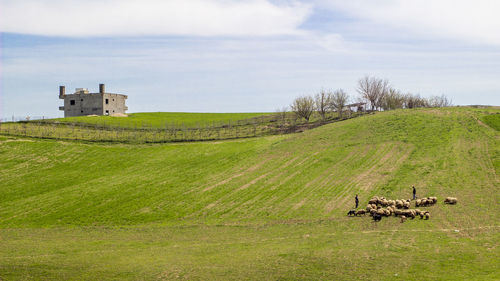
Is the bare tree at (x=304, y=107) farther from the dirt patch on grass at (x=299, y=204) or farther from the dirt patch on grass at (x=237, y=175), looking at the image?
the dirt patch on grass at (x=299, y=204)

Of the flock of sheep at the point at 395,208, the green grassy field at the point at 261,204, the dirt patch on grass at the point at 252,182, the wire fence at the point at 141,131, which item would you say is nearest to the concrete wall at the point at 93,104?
the wire fence at the point at 141,131


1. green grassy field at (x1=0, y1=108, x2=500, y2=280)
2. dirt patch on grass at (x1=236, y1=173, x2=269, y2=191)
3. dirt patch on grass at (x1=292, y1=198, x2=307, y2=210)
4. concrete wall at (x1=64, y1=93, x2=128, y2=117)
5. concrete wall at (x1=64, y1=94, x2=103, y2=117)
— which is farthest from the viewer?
concrete wall at (x1=64, y1=94, x2=103, y2=117)

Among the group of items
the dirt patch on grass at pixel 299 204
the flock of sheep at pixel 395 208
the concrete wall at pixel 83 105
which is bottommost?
the dirt patch on grass at pixel 299 204

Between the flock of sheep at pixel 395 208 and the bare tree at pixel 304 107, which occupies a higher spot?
the bare tree at pixel 304 107

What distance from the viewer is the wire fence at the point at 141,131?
9244cm

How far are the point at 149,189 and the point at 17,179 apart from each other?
23070mm

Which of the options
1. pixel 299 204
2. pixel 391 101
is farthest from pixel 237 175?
pixel 391 101

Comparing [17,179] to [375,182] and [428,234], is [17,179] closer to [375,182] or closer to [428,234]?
[375,182]

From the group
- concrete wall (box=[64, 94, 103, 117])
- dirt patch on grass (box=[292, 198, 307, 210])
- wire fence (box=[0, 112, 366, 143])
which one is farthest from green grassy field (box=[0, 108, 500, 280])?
concrete wall (box=[64, 94, 103, 117])

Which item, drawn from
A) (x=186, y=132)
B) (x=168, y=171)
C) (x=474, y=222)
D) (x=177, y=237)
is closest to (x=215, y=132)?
(x=186, y=132)

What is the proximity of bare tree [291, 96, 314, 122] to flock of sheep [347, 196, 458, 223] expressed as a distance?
63208 mm

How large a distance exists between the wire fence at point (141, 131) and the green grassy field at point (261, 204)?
6.07 metres

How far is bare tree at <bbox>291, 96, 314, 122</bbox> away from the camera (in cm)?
11081

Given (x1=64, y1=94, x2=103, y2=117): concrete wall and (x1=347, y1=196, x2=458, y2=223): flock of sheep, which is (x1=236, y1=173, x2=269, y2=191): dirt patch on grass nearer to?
(x1=347, y1=196, x2=458, y2=223): flock of sheep
